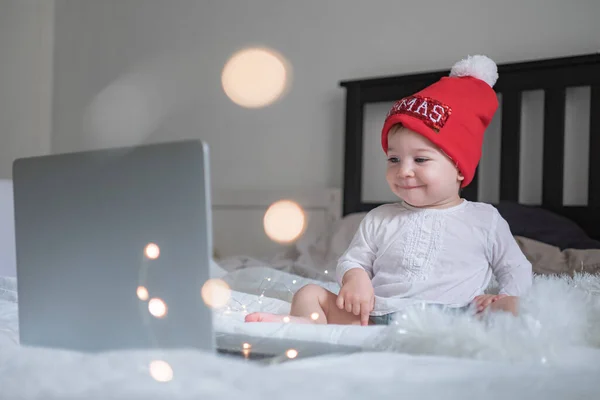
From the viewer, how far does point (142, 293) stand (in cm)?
58

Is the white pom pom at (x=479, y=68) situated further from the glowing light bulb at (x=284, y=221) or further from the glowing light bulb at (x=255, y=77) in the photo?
the glowing light bulb at (x=255, y=77)

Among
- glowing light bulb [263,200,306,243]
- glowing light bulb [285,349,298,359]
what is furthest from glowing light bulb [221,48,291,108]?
glowing light bulb [285,349,298,359]

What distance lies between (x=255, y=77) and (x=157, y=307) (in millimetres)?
2264

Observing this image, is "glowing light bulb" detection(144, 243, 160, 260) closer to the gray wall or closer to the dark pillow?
the dark pillow

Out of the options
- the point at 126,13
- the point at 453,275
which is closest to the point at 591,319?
the point at 453,275

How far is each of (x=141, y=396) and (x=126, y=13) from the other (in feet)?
9.99

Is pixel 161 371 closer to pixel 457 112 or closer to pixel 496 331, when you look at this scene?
pixel 496 331

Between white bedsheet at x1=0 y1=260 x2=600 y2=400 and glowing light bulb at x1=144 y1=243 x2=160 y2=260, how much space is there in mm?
91

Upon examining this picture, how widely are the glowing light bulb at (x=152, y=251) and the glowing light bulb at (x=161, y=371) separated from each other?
10cm

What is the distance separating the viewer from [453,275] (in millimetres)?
1024

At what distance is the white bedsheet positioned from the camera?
52 cm

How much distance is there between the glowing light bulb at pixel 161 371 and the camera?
53cm

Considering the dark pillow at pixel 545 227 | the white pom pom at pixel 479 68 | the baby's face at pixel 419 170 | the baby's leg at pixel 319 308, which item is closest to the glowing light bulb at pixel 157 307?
the baby's leg at pixel 319 308

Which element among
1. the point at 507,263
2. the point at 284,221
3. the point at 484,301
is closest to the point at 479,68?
the point at 507,263
